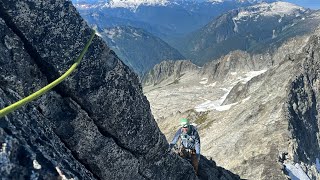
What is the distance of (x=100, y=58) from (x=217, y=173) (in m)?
15.3

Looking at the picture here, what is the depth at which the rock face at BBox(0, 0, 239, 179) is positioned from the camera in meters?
13.0

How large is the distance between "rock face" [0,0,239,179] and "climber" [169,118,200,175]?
17.4ft

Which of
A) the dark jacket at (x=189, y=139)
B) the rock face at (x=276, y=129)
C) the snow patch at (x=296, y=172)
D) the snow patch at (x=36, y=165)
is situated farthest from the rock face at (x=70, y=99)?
the snow patch at (x=296, y=172)

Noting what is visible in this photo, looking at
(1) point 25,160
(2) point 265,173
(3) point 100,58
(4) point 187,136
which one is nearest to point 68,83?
(3) point 100,58

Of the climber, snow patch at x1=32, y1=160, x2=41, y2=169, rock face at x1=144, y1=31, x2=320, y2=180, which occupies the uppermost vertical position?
snow patch at x1=32, y1=160, x2=41, y2=169

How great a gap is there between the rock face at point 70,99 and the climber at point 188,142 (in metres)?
5.31

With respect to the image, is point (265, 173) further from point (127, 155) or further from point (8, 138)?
point (8, 138)

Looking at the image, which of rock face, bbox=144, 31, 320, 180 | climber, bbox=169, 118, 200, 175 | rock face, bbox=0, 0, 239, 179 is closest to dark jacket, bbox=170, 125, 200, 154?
climber, bbox=169, 118, 200, 175

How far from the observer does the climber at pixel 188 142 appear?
25.6 metres

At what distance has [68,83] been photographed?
53.5ft

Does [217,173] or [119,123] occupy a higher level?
[119,123]

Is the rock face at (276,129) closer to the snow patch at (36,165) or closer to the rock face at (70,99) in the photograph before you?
the rock face at (70,99)

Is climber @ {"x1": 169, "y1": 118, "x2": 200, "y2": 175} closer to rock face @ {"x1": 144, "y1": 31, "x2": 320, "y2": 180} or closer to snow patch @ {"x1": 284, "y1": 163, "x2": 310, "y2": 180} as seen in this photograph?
rock face @ {"x1": 144, "y1": 31, "x2": 320, "y2": 180}

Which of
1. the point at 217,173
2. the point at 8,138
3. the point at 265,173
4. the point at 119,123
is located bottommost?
the point at 265,173
